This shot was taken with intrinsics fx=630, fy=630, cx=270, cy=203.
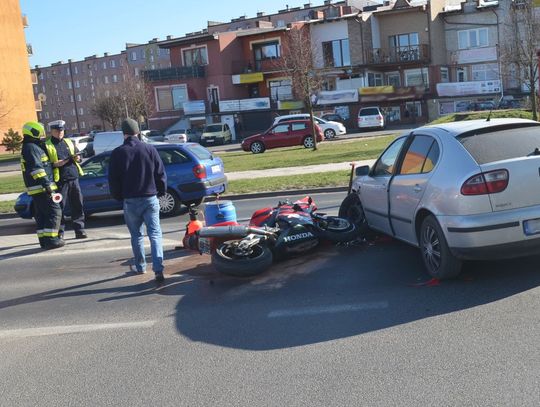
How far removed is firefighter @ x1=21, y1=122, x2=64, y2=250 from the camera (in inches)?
384

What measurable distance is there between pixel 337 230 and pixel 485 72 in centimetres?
4997

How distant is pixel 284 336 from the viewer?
5.12 m

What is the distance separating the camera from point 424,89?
51.9m

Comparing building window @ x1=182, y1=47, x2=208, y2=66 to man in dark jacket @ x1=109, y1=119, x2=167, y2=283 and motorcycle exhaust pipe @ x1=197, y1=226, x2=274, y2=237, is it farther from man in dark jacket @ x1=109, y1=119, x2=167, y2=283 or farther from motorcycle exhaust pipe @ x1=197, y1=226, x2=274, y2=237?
motorcycle exhaust pipe @ x1=197, y1=226, x2=274, y2=237

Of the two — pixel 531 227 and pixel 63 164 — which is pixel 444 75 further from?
pixel 531 227

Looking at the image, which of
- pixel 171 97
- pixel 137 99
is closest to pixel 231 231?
pixel 171 97

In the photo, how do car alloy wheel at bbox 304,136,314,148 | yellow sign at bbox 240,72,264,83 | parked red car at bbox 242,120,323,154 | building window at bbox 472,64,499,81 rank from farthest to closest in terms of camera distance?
yellow sign at bbox 240,72,264,83
building window at bbox 472,64,499,81
parked red car at bbox 242,120,323,154
car alloy wheel at bbox 304,136,314,148

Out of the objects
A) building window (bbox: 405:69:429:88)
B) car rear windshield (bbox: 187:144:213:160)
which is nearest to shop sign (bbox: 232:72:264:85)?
building window (bbox: 405:69:429:88)

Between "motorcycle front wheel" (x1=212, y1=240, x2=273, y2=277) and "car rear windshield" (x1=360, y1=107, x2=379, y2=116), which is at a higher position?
"car rear windshield" (x1=360, y1=107, x2=379, y2=116)

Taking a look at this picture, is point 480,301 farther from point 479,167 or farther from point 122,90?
point 122,90

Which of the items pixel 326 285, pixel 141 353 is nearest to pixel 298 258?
pixel 326 285

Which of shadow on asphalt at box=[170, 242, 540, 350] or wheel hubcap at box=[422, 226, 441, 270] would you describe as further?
wheel hubcap at box=[422, 226, 441, 270]

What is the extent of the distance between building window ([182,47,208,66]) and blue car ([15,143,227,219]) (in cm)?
4795

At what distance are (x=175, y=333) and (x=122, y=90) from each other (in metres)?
66.6
